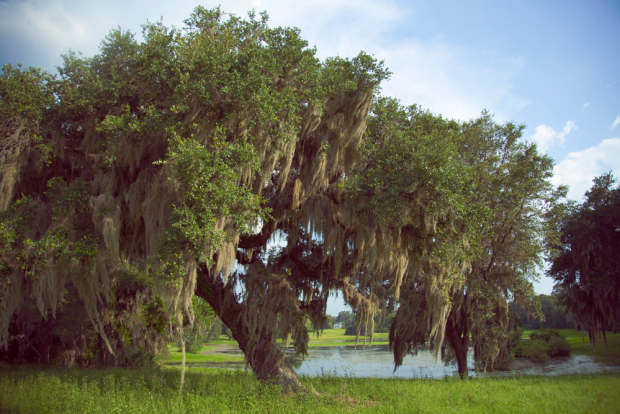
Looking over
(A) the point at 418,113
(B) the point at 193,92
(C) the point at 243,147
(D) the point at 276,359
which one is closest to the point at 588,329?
(A) the point at 418,113

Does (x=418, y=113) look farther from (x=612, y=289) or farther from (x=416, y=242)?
(x=612, y=289)

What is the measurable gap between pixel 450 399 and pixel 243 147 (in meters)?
7.88

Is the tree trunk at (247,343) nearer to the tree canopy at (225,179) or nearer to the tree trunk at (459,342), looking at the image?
the tree canopy at (225,179)

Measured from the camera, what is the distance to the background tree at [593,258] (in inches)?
661

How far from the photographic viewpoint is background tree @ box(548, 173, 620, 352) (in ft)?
55.1

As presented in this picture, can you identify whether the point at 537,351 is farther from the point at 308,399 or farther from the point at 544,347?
the point at 308,399

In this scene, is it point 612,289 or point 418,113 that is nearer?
point 418,113

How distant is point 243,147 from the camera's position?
26.3 ft

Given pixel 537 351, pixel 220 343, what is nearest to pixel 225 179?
pixel 537 351

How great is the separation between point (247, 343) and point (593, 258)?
17387 millimetres

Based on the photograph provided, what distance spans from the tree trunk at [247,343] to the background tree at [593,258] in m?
13.4

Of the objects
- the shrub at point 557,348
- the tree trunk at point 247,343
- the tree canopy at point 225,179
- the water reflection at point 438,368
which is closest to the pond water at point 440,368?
the water reflection at point 438,368

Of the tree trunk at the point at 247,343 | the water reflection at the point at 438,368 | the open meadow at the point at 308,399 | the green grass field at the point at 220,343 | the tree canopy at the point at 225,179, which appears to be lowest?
the green grass field at the point at 220,343

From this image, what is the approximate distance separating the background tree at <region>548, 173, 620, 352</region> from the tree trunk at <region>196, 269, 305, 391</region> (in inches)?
528
